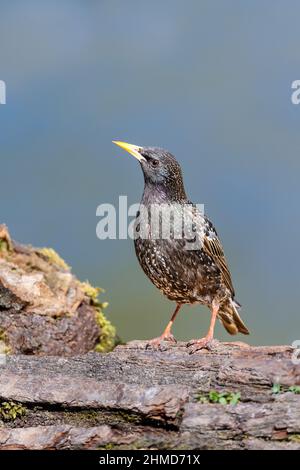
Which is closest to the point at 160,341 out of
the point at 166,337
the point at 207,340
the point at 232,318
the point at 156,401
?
the point at 166,337

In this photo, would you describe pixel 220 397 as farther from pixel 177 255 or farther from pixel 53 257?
pixel 53 257

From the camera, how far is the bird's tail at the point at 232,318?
10602mm

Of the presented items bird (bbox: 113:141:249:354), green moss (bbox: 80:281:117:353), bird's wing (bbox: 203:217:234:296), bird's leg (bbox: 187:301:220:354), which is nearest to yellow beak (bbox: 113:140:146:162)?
bird (bbox: 113:141:249:354)

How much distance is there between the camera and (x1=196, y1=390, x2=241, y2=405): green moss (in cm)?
760

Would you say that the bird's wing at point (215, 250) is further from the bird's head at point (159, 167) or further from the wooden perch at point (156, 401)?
the wooden perch at point (156, 401)

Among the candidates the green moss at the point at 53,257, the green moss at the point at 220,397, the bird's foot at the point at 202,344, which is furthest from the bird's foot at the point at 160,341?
the green moss at the point at 53,257

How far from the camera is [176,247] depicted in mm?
9562

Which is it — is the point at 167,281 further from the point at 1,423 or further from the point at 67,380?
the point at 1,423

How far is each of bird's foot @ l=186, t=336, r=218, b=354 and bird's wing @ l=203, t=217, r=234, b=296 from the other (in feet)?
3.27

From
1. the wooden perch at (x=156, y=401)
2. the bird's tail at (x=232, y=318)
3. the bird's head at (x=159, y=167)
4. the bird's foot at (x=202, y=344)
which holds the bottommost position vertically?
the wooden perch at (x=156, y=401)

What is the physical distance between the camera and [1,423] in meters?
8.13

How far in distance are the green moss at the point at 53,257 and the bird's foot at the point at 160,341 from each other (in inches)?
115

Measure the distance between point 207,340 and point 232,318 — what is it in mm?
1676

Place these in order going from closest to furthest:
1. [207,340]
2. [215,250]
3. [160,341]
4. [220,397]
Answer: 1. [220,397]
2. [207,340]
3. [160,341]
4. [215,250]
